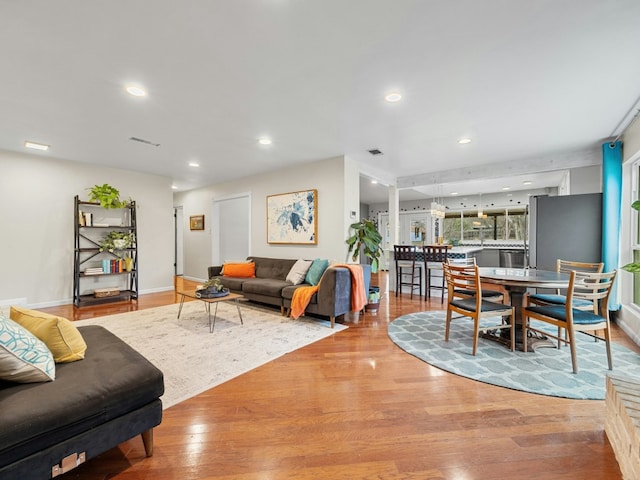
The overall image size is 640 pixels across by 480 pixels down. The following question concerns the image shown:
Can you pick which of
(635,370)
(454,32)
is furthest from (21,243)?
(635,370)

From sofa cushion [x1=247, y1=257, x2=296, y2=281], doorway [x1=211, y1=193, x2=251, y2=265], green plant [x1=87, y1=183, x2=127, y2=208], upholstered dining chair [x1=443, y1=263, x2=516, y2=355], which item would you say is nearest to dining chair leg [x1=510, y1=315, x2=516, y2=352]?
upholstered dining chair [x1=443, y1=263, x2=516, y2=355]

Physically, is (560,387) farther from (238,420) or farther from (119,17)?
(119,17)

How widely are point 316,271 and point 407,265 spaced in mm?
2259

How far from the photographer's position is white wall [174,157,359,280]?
15.9ft

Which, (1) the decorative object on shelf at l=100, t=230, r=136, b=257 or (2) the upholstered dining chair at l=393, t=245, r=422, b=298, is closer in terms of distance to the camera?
→ (1) the decorative object on shelf at l=100, t=230, r=136, b=257

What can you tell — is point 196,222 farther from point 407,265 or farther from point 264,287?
point 407,265

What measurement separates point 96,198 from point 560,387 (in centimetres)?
676

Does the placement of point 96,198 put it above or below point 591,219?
above

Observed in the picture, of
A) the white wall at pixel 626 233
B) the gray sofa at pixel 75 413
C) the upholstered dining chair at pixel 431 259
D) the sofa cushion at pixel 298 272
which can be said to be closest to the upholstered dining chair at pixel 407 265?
the upholstered dining chair at pixel 431 259

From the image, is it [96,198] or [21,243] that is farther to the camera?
[96,198]

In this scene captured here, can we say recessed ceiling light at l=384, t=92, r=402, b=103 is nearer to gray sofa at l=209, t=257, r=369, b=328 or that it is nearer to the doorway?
gray sofa at l=209, t=257, r=369, b=328

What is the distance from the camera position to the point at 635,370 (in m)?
2.55

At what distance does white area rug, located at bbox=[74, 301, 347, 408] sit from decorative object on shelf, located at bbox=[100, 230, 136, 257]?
1607 millimetres

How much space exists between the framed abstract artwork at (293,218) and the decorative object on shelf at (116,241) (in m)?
2.60
